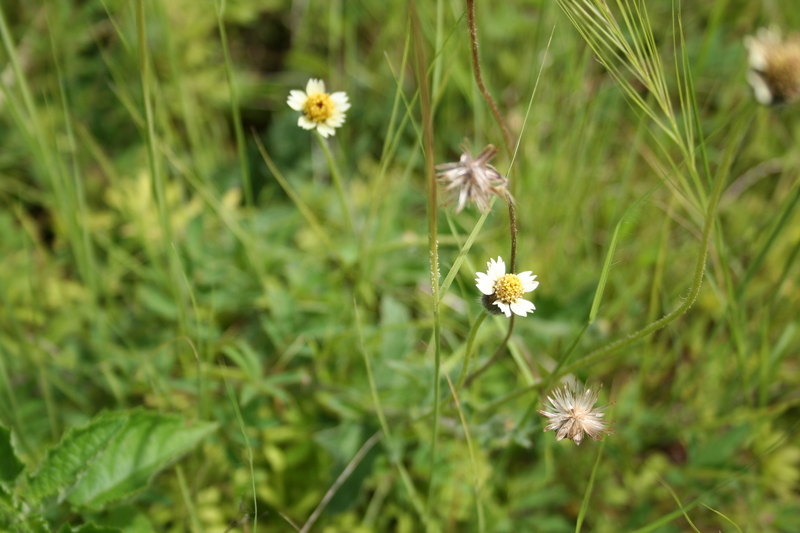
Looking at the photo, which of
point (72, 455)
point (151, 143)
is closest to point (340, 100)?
point (151, 143)

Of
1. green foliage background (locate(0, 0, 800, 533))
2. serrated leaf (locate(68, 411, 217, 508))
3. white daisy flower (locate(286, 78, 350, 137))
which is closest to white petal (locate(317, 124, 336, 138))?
white daisy flower (locate(286, 78, 350, 137))

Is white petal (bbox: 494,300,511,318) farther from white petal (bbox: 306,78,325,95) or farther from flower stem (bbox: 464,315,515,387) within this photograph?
white petal (bbox: 306,78,325,95)

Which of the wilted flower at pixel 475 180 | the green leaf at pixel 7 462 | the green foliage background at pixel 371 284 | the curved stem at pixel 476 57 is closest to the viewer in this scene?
the wilted flower at pixel 475 180

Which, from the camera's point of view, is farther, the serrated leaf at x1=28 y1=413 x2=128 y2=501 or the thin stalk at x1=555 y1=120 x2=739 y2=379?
the serrated leaf at x1=28 y1=413 x2=128 y2=501

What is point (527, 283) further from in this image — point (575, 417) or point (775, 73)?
point (775, 73)

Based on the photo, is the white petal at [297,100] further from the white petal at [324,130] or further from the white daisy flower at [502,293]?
the white daisy flower at [502,293]

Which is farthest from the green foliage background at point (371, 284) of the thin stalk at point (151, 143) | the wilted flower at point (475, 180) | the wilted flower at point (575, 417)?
the wilted flower at point (475, 180)
